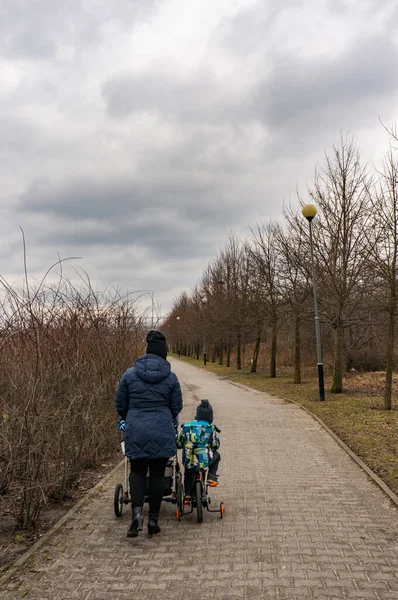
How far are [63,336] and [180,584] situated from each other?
4.39 m

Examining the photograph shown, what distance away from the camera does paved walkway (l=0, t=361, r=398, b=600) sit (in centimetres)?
376

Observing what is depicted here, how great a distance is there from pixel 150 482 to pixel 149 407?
701mm

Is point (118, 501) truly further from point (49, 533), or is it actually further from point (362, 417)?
point (362, 417)

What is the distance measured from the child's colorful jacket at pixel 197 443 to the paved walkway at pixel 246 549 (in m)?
0.57

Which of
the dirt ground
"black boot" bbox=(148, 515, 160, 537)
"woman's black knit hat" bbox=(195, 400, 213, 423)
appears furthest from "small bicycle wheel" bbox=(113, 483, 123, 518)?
"woman's black knit hat" bbox=(195, 400, 213, 423)

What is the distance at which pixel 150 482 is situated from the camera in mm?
5055

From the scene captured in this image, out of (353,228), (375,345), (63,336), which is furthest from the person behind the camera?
(375,345)

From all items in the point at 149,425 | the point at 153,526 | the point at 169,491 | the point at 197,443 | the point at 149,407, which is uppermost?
the point at 149,407

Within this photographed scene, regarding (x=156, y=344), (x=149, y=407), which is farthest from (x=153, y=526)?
(x=156, y=344)

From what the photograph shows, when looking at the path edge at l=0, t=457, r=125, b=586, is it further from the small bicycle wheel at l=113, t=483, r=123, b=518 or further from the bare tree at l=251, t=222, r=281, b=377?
the bare tree at l=251, t=222, r=281, b=377

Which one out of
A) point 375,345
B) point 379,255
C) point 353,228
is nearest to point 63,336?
point 379,255

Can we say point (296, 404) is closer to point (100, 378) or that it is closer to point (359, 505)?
point (100, 378)

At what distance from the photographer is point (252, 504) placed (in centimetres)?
595

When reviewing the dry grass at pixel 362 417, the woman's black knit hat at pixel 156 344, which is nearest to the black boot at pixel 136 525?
the woman's black knit hat at pixel 156 344
